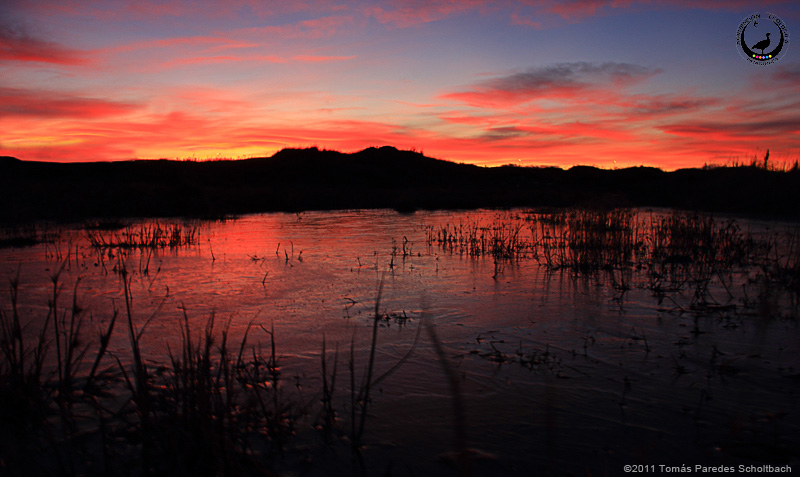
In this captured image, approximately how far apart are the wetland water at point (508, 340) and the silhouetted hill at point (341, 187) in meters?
6.34

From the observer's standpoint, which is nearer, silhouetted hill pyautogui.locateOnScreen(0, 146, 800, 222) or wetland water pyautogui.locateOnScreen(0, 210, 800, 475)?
wetland water pyautogui.locateOnScreen(0, 210, 800, 475)

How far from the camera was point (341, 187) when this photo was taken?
1427 inches

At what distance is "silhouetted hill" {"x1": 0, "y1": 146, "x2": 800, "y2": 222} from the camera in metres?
18.5

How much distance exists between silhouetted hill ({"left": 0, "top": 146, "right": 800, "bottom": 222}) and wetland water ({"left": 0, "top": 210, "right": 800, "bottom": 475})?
20.8ft

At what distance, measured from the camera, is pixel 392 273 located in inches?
324

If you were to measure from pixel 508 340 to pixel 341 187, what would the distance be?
32.3 meters

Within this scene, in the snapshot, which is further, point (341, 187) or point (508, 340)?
point (341, 187)

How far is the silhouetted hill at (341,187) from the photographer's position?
60.8 feet

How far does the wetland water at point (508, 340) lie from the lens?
2953mm

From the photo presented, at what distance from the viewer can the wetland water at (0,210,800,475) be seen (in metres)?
2.95

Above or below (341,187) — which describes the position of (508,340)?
below

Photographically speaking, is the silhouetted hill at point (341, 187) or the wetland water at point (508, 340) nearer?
the wetland water at point (508, 340)

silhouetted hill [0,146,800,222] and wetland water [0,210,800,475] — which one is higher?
silhouetted hill [0,146,800,222]

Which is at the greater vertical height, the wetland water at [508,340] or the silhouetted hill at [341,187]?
the silhouetted hill at [341,187]
